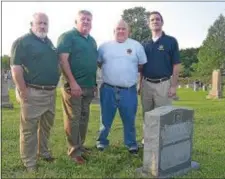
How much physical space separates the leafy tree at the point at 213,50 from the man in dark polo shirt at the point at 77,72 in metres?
62.6

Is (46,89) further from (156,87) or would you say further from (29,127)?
(156,87)

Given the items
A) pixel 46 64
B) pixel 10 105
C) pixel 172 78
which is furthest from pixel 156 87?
pixel 10 105

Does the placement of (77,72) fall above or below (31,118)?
above

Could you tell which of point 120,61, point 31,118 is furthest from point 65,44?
point 31,118

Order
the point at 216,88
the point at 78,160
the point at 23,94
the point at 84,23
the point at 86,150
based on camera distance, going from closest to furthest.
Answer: the point at 23,94 < the point at 78,160 < the point at 84,23 < the point at 86,150 < the point at 216,88

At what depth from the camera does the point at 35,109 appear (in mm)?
5637

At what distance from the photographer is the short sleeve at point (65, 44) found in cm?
593

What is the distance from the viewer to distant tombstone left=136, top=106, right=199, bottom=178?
5426 mm

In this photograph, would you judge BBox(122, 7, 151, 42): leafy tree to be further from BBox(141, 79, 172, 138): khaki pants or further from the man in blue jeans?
the man in blue jeans

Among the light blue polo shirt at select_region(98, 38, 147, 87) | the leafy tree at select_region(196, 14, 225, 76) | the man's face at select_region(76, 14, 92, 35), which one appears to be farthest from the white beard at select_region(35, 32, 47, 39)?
the leafy tree at select_region(196, 14, 225, 76)

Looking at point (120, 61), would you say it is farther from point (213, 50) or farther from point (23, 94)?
point (213, 50)

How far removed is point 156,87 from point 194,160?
1.27 meters

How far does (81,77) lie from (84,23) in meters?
0.77

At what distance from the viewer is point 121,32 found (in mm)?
6516
